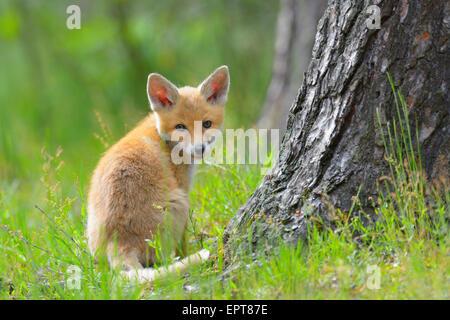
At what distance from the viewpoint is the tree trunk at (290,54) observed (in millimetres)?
7105

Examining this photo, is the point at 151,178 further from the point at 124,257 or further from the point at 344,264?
the point at 344,264

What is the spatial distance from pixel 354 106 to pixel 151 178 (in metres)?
1.67

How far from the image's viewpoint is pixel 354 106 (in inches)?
124

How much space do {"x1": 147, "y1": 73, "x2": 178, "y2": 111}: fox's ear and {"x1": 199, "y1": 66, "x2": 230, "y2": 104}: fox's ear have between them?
30cm

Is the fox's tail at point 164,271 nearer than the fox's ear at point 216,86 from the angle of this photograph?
Yes

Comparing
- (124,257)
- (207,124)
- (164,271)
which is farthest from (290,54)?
(164,271)

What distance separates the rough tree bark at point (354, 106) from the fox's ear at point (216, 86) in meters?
1.41

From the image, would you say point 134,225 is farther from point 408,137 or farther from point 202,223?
point 408,137

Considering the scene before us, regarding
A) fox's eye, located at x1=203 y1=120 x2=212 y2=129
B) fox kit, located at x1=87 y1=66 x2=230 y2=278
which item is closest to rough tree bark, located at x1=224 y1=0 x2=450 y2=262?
fox kit, located at x1=87 y1=66 x2=230 y2=278

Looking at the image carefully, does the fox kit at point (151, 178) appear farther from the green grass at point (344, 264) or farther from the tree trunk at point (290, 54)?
the tree trunk at point (290, 54)

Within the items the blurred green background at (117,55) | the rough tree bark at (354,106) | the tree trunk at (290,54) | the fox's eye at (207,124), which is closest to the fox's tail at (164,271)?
the rough tree bark at (354,106)

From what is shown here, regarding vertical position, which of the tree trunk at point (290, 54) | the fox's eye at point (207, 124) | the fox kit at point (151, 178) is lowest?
the fox kit at point (151, 178)

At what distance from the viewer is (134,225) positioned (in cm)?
373

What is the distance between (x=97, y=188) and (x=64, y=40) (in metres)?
8.45
